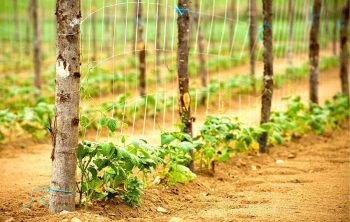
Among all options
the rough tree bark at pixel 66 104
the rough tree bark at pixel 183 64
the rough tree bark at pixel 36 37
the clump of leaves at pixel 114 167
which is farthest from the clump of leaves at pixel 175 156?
the rough tree bark at pixel 36 37

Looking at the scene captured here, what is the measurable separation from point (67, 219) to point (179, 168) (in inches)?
64.8

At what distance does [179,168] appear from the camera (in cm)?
546

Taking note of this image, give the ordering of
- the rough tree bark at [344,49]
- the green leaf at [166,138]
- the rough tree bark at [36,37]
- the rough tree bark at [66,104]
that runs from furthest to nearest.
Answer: the rough tree bark at [36,37] < the rough tree bark at [344,49] < the green leaf at [166,138] < the rough tree bark at [66,104]

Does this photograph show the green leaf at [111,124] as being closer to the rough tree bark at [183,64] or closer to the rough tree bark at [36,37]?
the rough tree bark at [183,64]

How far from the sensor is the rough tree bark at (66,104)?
14.3ft

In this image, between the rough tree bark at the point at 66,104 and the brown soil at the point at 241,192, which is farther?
the brown soil at the point at 241,192

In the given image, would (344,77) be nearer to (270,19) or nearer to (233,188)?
(270,19)

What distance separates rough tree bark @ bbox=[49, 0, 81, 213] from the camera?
4344 mm

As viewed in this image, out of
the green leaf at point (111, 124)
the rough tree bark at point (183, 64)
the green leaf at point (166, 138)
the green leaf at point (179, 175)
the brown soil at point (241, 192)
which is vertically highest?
the rough tree bark at point (183, 64)

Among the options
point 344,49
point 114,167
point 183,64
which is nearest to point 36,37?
point 183,64

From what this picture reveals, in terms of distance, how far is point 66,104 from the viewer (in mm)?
4387

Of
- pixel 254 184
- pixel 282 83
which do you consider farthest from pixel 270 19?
pixel 282 83

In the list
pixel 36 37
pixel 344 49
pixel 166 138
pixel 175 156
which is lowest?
pixel 175 156

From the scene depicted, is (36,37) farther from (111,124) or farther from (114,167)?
(114,167)
